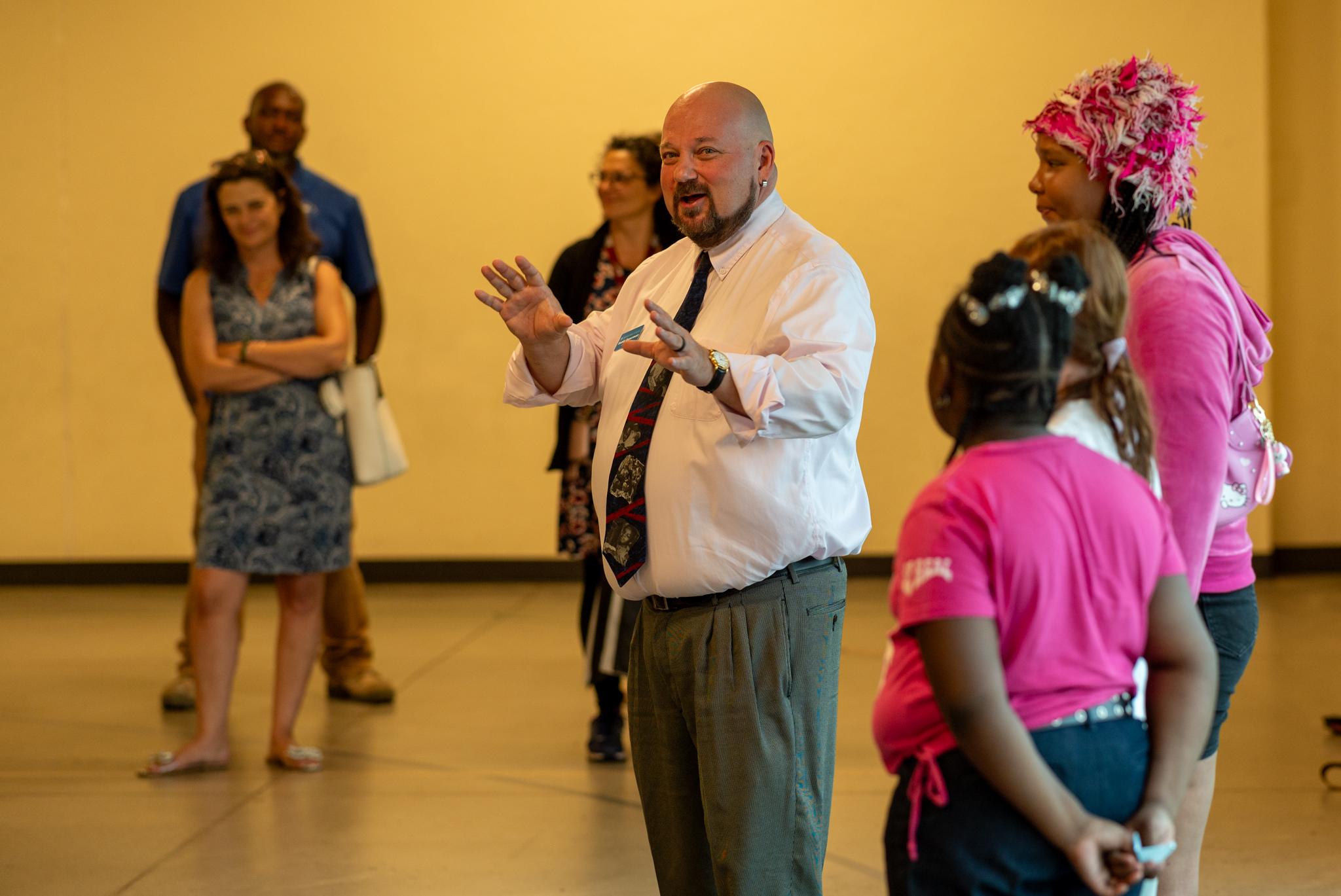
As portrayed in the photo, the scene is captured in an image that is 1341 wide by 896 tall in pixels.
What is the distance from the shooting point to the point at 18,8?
7.44 m

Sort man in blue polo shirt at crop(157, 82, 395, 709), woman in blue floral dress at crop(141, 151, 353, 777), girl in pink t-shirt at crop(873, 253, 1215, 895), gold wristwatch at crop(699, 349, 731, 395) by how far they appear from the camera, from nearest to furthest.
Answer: girl in pink t-shirt at crop(873, 253, 1215, 895) < gold wristwatch at crop(699, 349, 731, 395) < woman in blue floral dress at crop(141, 151, 353, 777) < man in blue polo shirt at crop(157, 82, 395, 709)

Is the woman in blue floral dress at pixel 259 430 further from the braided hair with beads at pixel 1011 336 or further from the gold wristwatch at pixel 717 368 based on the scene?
the braided hair with beads at pixel 1011 336

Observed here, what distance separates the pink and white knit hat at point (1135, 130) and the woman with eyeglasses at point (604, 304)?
2027 mm

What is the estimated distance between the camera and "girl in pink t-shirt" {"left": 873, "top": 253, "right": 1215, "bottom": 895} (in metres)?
1.48

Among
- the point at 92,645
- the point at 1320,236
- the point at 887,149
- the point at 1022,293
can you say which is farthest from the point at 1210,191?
the point at 1022,293

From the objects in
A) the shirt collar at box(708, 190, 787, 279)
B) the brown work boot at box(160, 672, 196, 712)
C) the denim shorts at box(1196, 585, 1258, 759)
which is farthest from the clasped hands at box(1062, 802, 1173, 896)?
the brown work boot at box(160, 672, 196, 712)

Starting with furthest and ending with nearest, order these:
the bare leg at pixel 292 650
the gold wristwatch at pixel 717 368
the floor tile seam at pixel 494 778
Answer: the bare leg at pixel 292 650 < the floor tile seam at pixel 494 778 < the gold wristwatch at pixel 717 368

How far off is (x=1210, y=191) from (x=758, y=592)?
5939mm

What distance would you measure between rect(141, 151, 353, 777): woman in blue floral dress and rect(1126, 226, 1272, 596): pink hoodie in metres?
2.68

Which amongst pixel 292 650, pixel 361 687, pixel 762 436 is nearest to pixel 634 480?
pixel 762 436

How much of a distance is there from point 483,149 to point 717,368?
5691 millimetres

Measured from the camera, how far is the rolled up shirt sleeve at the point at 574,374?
8.23ft

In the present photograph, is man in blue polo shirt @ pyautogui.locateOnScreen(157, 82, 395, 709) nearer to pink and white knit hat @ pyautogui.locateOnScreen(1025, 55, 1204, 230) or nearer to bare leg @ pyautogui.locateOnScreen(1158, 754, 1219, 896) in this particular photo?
pink and white knit hat @ pyautogui.locateOnScreen(1025, 55, 1204, 230)

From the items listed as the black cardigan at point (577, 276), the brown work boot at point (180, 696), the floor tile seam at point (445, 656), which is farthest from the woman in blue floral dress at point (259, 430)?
the brown work boot at point (180, 696)
